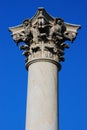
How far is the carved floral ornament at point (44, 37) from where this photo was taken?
2033 centimetres

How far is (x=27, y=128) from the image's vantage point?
18.3m

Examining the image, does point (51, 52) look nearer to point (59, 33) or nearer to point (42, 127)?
point (59, 33)

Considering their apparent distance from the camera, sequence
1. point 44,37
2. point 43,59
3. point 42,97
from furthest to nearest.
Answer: point 44,37, point 43,59, point 42,97

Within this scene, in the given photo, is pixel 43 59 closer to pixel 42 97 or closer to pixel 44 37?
pixel 44 37

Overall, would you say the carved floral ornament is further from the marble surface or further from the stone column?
the marble surface

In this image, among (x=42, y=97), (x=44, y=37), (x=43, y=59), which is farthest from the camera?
(x=44, y=37)

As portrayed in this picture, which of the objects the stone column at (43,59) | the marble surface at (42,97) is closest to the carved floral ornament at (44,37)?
the stone column at (43,59)

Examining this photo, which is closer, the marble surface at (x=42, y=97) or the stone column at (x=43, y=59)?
the marble surface at (x=42, y=97)

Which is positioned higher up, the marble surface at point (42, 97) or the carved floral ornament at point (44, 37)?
the carved floral ornament at point (44, 37)

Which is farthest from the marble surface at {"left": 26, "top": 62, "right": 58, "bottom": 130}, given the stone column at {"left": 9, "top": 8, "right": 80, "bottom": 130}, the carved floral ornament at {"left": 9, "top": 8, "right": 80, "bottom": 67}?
the carved floral ornament at {"left": 9, "top": 8, "right": 80, "bottom": 67}

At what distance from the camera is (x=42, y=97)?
61.1 feet

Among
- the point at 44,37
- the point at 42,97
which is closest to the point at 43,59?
the point at 44,37

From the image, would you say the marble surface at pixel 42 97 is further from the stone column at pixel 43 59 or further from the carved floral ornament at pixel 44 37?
the carved floral ornament at pixel 44 37

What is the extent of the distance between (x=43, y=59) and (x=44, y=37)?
4.80 ft
